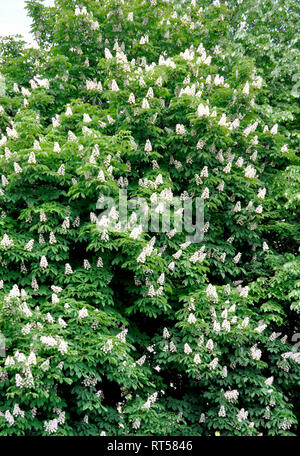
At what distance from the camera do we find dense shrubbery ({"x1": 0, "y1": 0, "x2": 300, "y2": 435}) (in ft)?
24.0

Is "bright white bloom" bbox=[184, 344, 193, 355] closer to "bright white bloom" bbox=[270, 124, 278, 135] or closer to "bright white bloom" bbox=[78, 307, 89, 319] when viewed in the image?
"bright white bloom" bbox=[78, 307, 89, 319]

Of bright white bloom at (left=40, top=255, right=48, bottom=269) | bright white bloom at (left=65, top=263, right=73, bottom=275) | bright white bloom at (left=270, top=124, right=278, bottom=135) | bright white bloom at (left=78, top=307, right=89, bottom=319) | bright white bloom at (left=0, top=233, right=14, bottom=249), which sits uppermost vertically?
bright white bloom at (left=270, top=124, right=278, bottom=135)

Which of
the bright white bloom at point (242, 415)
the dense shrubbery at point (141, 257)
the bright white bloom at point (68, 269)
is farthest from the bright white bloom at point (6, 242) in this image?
the bright white bloom at point (242, 415)

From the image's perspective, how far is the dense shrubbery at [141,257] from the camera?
7301 mm

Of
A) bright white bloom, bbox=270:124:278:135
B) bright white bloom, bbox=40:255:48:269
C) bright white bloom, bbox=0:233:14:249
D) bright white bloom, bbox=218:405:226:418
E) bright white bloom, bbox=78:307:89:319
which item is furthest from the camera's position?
bright white bloom, bbox=270:124:278:135

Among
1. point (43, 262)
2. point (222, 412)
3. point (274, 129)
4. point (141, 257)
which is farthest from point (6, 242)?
point (274, 129)

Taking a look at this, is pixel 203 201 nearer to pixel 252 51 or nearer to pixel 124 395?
pixel 124 395

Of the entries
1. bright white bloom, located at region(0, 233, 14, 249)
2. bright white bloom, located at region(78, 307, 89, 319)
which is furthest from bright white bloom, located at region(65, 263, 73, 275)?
bright white bloom, located at region(78, 307, 89, 319)

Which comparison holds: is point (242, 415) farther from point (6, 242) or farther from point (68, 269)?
point (6, 242)

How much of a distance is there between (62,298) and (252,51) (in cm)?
902

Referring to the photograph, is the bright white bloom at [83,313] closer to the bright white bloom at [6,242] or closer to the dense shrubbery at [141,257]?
the dense shrubbery at [141,257]

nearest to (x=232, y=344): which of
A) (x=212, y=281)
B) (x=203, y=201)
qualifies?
(x=212, y=281)

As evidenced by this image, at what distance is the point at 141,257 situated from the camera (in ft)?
25.8

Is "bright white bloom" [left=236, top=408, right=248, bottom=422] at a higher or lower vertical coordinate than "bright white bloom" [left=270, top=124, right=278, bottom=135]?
lower
